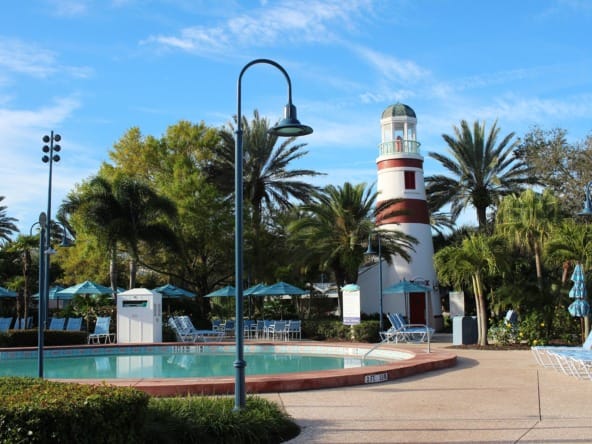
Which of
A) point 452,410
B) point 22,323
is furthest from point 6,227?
point 452,410

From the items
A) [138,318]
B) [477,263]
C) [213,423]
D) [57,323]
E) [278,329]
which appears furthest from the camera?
[278,329]

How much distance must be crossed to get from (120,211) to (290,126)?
73.2 feet

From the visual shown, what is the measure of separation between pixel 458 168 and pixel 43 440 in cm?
3228

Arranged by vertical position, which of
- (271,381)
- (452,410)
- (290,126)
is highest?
Result: (290,126)

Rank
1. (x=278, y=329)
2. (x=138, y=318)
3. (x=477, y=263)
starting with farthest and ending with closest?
1. (x=278, y=329)
2. (x=138, y=318)
3. (x=477, y=263)

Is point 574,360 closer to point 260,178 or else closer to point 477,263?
point 477,263

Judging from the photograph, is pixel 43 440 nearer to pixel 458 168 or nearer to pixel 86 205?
pixel 86 205

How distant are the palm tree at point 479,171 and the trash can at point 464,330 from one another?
13.5 metres

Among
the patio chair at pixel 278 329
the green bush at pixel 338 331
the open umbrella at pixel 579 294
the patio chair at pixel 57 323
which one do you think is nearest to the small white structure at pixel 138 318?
the patio chair at pixel 57 323

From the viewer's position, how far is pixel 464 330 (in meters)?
21.9

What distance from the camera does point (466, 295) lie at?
3441cm

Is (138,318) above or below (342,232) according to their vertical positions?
below

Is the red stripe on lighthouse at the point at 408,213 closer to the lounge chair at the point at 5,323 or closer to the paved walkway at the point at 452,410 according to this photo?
the lounge chair at the point at 5,323

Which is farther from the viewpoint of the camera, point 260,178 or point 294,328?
point 260,178
